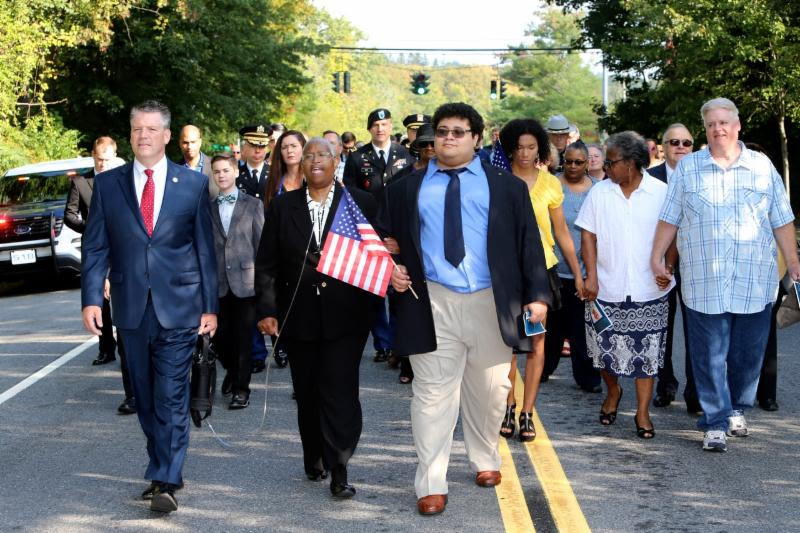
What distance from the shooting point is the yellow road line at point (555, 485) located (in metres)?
5.73

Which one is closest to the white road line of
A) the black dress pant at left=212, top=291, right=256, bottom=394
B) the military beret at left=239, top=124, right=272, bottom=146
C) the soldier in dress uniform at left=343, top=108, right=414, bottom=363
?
the black dress pant at left=212, top=291, right=256, bottom=394

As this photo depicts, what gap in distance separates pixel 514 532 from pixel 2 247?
46.3ft

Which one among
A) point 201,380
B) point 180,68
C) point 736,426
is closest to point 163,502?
Answer: point 201,380

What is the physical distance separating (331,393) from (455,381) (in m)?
0.66

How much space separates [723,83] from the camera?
28.2 metres

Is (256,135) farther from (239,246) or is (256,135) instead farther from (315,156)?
(315,156)

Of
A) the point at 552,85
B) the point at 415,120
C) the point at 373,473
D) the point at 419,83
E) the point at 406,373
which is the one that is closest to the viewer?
the point at 373,473

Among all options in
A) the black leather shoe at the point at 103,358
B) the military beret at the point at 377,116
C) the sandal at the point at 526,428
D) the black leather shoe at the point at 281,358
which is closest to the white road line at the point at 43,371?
the black leather shoe at the point at 103,358

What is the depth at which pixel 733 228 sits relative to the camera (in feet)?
23.6

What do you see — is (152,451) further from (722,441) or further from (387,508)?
(722,441)

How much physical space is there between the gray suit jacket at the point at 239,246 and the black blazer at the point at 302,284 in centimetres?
249

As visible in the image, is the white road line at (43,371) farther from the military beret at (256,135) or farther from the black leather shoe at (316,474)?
the black leather shoe at (316,474)

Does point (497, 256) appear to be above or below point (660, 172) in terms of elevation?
below

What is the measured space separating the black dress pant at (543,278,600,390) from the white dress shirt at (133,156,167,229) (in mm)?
3843
